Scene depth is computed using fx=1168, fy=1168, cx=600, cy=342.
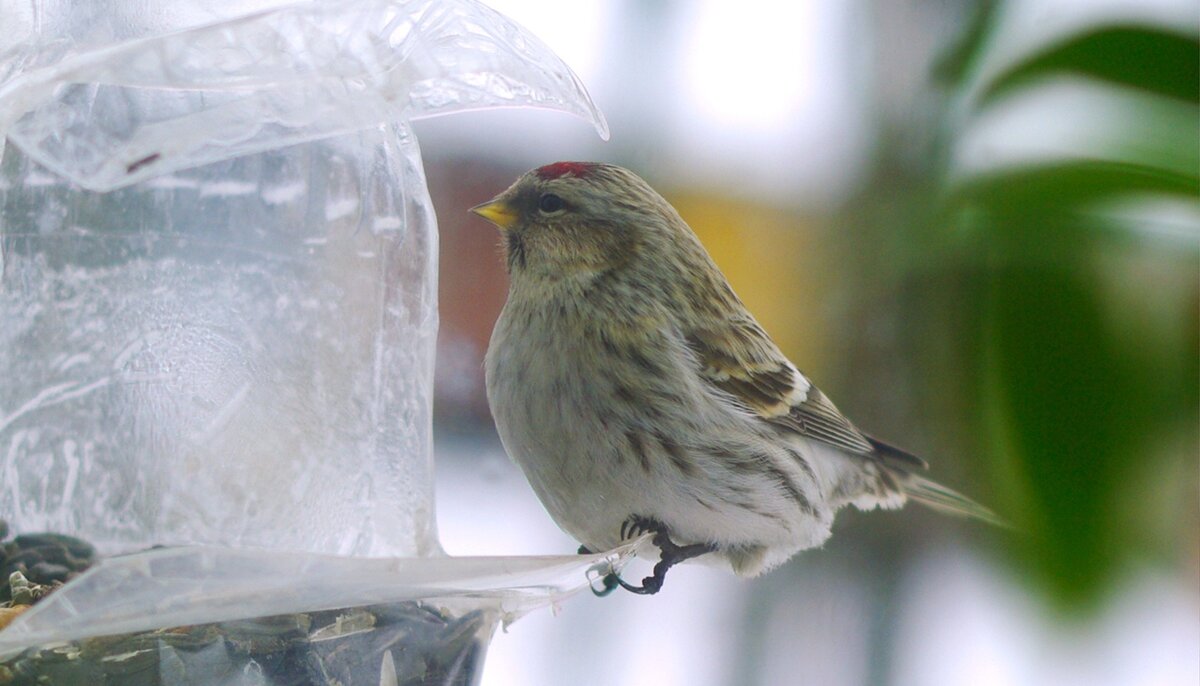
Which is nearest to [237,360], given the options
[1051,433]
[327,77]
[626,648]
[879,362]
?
[327,77]

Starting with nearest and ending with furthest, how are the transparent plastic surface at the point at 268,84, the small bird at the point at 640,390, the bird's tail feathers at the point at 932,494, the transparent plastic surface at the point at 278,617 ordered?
the transparent plastic surface at the point at 278,617 < the transparent plastic surface at the point at 268,84 < the small bird at the point at 640,390 < the bird's tail feathers at the point at 932,494

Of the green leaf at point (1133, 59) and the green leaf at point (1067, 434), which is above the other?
the green leaf at point (1133, 59)

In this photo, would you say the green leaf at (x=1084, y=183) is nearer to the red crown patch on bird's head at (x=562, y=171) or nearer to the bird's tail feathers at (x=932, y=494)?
the red crown patch on bird's head at (x=562, y=171)

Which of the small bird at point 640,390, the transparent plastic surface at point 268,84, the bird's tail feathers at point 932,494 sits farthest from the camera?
the bird's tail feathers at point 932,494

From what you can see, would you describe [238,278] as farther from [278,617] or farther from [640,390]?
[640,390]

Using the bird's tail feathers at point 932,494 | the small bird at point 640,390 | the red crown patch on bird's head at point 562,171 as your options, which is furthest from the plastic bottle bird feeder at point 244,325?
the bird's tail feathers at point 932,494

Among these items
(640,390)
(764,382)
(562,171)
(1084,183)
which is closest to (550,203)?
(562,171)

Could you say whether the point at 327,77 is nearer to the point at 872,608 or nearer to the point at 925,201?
the point at 925,201

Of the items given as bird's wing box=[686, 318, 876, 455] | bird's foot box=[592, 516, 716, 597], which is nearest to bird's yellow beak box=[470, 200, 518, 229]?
bird's wing box=[686, 318, 876, 455]
